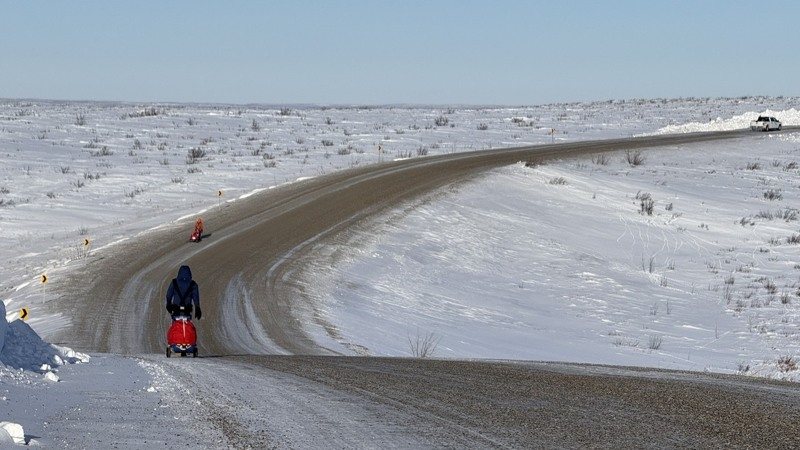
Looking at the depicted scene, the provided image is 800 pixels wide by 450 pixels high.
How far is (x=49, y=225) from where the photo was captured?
29.9m

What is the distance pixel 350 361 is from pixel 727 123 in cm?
6469

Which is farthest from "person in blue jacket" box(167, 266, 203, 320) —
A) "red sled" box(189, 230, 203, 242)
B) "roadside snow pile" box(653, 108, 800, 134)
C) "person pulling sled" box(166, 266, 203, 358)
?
"roadside snow pile" box(653, 108, 800, 134)

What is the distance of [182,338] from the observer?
1441cm

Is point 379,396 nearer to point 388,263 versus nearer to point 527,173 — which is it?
point 388,263

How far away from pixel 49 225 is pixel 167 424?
2379cm

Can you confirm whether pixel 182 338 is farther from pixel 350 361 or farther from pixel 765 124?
pixel 765 124

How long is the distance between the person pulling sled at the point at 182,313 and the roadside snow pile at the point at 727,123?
5752 cm

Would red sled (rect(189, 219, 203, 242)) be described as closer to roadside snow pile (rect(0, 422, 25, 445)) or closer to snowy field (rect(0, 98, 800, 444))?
snowy field (rect(0, 98, 800, 444))

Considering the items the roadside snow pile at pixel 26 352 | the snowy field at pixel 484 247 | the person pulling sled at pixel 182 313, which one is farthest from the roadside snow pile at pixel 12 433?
the person pulling sled at pixel 182 313

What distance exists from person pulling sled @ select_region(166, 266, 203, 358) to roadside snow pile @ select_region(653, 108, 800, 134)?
5752cm

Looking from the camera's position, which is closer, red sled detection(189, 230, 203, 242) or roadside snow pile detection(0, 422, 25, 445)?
roadside snow pile detection(0, 422, 25, 445)

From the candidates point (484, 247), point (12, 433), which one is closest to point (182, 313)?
point (12, 433)

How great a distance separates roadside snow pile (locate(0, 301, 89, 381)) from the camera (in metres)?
9.48

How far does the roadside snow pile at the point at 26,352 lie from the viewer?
31.1 ft
